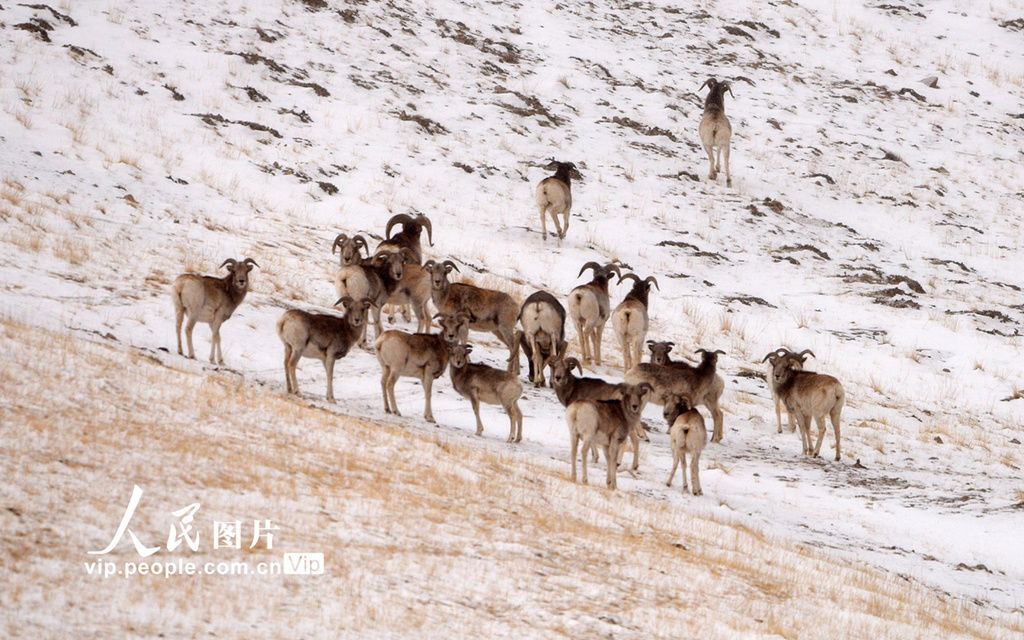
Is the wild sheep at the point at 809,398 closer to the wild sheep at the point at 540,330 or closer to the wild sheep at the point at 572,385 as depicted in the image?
the wild sheep at the point at 572,385

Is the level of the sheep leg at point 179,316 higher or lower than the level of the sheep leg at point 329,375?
higher

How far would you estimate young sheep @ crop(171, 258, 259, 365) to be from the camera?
15.9m

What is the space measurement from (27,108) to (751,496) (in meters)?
19.7

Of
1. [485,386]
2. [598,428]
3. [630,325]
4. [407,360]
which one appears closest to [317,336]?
[407,360]

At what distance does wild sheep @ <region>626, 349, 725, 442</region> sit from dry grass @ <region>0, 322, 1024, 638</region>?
4.01 m

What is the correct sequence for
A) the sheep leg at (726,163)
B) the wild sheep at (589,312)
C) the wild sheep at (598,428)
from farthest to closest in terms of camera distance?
the sheep leg at (726,163), the wild sheep at (589,312), the wild sheep at (598,428)

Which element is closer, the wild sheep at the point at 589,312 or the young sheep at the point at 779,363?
the young sheep at the point at 779,363

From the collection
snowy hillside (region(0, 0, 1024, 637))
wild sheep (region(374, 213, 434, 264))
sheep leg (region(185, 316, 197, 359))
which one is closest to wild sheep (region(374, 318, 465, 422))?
snowy hillside (region(0, 0, 1024, 637))

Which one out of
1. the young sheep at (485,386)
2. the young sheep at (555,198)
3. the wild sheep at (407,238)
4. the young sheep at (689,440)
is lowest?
the young sheep at (689,440)

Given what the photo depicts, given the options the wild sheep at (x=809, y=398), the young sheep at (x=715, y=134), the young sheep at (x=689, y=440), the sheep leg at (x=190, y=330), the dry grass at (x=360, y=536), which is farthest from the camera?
the young sheep at (x=715, y=134)

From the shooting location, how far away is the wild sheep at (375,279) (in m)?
18.7

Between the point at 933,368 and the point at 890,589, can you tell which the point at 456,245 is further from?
the point at 890,589

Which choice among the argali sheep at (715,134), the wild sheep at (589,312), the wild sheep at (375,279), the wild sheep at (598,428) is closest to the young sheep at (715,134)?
the argali sheep at (715,134)

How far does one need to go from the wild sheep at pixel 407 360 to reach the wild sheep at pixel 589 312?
4454 mm
